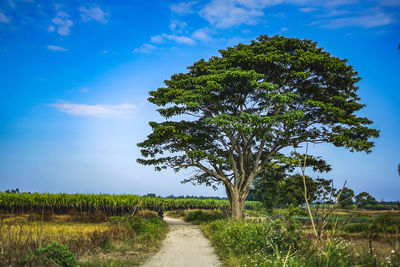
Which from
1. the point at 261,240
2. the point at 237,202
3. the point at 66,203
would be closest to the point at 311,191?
the point at 237,202

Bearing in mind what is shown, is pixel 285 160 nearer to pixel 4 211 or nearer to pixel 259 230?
pixel 259 230

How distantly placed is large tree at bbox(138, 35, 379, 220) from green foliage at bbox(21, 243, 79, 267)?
1166cm

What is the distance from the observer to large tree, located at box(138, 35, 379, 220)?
17500 mm

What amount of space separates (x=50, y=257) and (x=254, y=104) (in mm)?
17169

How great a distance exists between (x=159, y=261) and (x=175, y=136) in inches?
385

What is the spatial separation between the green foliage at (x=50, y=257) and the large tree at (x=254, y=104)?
38.3 feet

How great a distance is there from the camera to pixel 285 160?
1838cm

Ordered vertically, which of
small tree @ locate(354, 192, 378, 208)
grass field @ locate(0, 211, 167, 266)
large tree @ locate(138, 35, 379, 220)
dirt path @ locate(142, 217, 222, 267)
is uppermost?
large tree @ locate(138, 35, 379, 220)

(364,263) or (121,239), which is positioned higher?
(364,263)

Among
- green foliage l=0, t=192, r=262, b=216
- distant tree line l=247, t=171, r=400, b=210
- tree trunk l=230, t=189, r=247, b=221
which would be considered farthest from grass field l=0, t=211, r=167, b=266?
green foliage l=0, t=192, r=262, b=216

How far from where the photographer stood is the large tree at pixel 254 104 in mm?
17500

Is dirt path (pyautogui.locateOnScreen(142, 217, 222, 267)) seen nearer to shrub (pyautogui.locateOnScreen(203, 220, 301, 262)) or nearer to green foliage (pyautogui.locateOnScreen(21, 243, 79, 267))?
shrub (pyautogui.locateOnScreen(203, 220, 301, 262))

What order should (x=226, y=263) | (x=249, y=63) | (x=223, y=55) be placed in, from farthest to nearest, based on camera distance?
1. (x=223, y=55)
2. (x=249, y=63)
3. (x=226, y=263)

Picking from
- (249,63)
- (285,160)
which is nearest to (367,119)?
(285,160)
